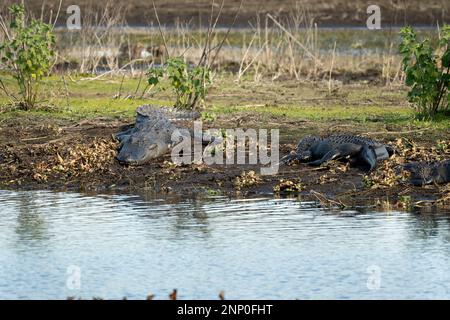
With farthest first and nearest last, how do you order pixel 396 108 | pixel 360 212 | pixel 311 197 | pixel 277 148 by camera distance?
pixel 396 108, pixel 277 148, pixel 311 197, pixel 360 212

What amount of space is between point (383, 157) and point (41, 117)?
17.4ft

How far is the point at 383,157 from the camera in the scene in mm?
11406

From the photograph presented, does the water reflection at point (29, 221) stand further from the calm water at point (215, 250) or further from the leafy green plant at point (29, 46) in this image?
the leafy green plant at point (29, 46)

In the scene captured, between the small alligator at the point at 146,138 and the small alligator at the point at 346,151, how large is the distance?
4.96 ft

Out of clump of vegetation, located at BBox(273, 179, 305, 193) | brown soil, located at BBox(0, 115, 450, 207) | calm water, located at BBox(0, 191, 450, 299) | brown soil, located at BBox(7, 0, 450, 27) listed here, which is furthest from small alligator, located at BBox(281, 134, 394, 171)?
brown soil, located at BBox(7, 0, 450, 27)

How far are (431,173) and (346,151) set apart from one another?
3.58ft

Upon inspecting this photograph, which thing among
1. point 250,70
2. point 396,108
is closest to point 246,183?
point 396,108

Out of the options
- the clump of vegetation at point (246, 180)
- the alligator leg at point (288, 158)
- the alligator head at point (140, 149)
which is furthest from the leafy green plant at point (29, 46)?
the clump of vegetation at point (246, 180)

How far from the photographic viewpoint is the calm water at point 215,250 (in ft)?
24.7

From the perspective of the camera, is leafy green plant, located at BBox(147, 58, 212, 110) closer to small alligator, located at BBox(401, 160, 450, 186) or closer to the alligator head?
the alligator head

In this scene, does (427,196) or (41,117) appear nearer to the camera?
(427,196)

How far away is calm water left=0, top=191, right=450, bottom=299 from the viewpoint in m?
7.52
